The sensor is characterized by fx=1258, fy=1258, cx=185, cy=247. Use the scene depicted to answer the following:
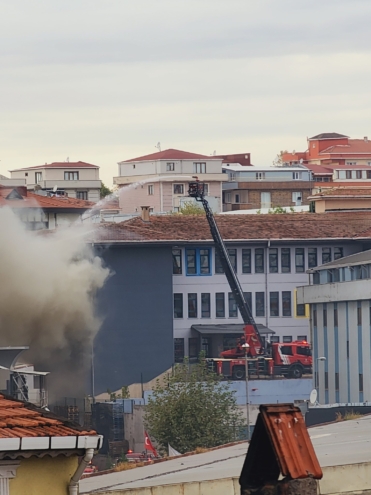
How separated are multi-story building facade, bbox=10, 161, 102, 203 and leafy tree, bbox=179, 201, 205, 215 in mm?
13414

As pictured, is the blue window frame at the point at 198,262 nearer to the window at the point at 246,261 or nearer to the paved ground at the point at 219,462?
the window at the point at 246,261

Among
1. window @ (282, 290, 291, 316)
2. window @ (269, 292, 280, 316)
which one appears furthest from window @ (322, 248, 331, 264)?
window @ (269, 292, 280, 316)

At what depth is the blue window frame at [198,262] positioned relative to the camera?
3036 inches

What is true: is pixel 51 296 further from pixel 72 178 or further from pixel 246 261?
pixel 72 178

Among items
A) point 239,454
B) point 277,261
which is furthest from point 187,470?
point 277,261

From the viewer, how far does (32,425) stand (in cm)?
975

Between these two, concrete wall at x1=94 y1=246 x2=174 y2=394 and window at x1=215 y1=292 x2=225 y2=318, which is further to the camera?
window at x1=215 y1=292 x2=225 y2=318

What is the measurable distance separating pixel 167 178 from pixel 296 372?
1955 inches

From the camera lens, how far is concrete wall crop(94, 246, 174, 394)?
233ft

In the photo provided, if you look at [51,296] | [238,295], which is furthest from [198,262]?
[51,296]

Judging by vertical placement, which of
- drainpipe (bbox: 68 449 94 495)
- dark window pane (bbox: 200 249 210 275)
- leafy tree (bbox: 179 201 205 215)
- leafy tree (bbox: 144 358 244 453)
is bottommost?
leafy tree (bbox: 144 358 244 453)

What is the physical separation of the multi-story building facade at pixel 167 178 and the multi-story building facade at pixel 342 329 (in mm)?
57014

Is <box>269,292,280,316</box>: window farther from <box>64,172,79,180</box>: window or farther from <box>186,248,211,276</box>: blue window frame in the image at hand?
<box>64,172,79,180</box>: window

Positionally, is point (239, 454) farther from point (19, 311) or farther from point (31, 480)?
point (19, 311)
